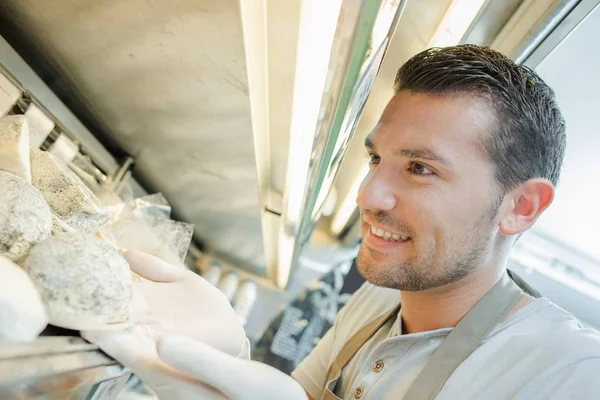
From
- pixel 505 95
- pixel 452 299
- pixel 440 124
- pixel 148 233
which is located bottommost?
pixel 148 233

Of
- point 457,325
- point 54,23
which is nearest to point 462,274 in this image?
point 457,325

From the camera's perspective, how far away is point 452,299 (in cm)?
129

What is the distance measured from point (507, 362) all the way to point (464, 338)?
0.12 m

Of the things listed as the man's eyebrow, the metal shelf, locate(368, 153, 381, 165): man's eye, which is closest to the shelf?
the metal shelf

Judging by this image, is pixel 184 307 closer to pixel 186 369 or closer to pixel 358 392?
pixel 186 369

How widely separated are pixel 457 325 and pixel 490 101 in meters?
0.64

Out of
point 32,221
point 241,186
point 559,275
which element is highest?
point 32,221

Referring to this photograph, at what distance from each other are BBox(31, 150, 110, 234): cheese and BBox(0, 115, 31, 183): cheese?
0.20ft

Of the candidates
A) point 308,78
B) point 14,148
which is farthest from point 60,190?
point 308,78

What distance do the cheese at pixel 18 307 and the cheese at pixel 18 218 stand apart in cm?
9

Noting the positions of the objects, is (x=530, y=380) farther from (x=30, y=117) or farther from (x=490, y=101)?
(x=30, y=117)

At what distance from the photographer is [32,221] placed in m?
0.56

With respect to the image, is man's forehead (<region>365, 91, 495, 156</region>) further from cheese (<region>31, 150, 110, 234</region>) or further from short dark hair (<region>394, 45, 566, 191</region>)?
cheese (<region>31, 150, 110, 234</region>)

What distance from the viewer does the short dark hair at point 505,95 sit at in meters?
1.16
